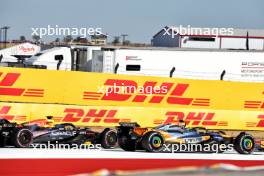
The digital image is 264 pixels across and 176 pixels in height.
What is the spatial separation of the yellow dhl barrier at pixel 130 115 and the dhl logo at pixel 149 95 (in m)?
0.76

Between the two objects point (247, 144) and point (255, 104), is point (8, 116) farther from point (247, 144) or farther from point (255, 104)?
point (255, 104)

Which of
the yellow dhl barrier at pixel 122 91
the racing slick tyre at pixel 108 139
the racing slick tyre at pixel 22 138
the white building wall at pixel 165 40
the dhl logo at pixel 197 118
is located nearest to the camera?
the racing slick tyre at pixel 22 138

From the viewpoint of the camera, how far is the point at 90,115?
17188 millimetres

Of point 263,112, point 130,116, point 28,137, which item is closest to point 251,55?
point 263,112

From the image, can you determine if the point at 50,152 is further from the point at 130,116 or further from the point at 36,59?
the point at 36,59

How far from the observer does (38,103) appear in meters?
17.2

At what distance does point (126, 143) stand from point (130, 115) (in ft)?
19.0

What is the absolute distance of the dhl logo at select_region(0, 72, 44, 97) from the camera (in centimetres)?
1727

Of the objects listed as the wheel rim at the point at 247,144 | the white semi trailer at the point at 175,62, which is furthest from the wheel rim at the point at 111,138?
the white semi trailer at the point at 175,62

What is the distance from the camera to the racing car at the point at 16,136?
10960mm

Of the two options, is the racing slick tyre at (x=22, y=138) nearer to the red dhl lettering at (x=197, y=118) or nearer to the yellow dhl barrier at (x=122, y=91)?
the yellow dhl barrier at (x=122, y=91)

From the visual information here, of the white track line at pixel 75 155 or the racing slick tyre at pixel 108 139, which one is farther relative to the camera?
the racing slick tyre at pixel 108 139

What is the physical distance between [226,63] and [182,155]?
634 inches

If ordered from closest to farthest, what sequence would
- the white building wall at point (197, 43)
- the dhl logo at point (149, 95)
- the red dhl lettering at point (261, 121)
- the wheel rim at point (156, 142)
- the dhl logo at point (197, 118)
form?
the wheel rim at point (156, 142)
the dhl logo at point (197, 118)
the dhl logo at point (149, 95)
the red dhl lettering at point (261, 121)
the white building wall at point (197, 43)
